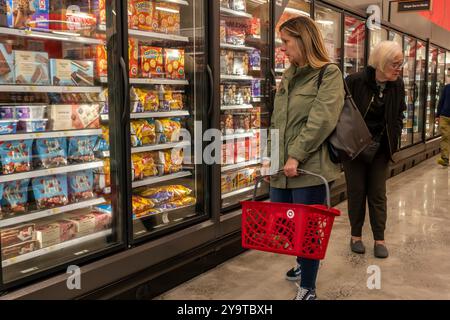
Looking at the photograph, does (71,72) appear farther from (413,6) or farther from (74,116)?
(413,6)

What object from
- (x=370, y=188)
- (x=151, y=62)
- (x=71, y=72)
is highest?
(x=151, y=62)

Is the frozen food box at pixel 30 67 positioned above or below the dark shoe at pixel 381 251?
above

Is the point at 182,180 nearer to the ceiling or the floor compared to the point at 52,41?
nearer to the floor

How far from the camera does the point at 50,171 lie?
260cm

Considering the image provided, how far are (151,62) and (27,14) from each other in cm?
99

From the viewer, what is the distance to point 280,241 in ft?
7.42

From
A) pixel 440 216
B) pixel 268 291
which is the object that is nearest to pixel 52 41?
pixel 268 291

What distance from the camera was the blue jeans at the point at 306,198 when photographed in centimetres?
256

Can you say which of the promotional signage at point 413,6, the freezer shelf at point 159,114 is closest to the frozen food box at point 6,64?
the freezer shelf at point 159,114

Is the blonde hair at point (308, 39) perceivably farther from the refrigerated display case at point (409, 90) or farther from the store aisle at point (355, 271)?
the refrigerated display case at point (409, 90)

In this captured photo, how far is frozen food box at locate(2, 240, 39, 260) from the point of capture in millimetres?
2472

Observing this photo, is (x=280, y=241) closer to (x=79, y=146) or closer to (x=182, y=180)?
(x=79, y=146)

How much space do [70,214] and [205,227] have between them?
0.92 metres

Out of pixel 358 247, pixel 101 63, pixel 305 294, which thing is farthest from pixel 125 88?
pixel 358 247
